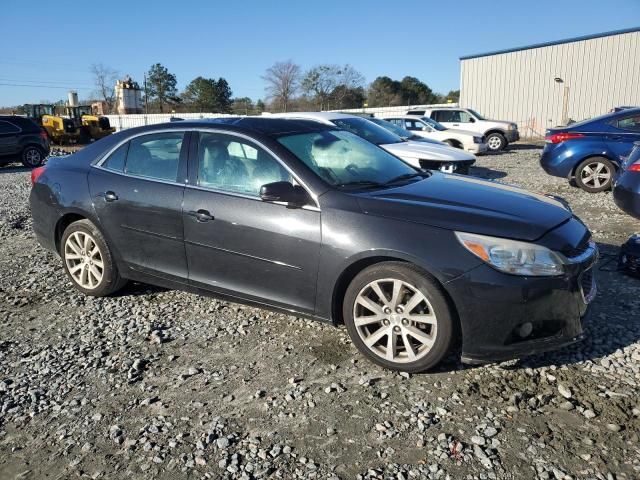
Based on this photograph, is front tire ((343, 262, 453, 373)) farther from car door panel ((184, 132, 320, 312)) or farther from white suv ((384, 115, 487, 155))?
white suv ((384, 115, 487, 155))

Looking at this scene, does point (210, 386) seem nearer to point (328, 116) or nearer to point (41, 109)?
point (328, 116)

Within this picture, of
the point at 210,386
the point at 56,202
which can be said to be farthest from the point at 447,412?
the point at 56,202

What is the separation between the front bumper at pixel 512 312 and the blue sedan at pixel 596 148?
767 centimetres

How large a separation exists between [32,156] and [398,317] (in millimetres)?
16872

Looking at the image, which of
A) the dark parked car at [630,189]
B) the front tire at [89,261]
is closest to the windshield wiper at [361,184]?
the front tire at [89,261]

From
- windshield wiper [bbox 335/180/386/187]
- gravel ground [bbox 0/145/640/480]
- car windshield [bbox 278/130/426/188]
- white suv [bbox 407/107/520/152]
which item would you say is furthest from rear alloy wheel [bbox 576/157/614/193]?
white suv [bbox 407/107/520/152]

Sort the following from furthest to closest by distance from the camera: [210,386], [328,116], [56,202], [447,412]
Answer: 1. [328,116]
2. [56,202]
3. [210,386]
4. [447,412]

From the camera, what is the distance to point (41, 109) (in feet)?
110

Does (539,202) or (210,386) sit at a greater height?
(539,202)

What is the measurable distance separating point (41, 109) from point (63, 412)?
3580 centimetres

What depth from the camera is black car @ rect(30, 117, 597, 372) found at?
3162mm

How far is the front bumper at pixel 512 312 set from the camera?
3.08 meters

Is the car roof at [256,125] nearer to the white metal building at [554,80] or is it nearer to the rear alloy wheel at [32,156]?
the rear alloy wheel at [32,156]

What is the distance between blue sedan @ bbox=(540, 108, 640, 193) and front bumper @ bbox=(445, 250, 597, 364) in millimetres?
7666
